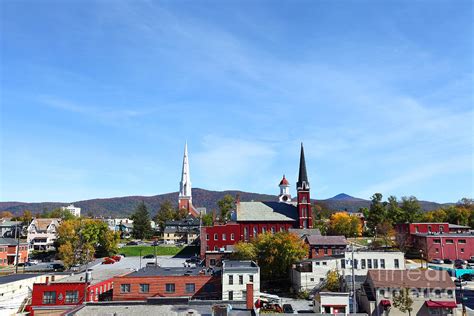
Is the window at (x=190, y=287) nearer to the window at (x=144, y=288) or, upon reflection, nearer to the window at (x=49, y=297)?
the window at (x=144, y=288)

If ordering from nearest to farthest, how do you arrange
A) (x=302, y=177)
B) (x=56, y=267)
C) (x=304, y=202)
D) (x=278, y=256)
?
(x=278, y=256) → (x=56, y=267) → (x=304, y=202) → (x=302, y=177)

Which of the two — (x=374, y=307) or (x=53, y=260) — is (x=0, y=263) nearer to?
(x=53, y=260)

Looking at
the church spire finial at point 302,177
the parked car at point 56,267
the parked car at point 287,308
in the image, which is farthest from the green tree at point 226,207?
the parked car at point 287,308

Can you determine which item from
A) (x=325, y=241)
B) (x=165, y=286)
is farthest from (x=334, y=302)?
(x=325, y=241)

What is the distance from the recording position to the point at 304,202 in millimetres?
99250

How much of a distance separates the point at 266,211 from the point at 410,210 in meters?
41.6

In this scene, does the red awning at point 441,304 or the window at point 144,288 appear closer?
the red awning at point 441,304

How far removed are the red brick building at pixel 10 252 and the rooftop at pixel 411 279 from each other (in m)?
86.6

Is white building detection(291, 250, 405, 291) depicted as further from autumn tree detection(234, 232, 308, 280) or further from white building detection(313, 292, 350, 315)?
white building detection(313, 292, 350, 315)

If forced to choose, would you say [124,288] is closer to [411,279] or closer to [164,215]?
[411,279]

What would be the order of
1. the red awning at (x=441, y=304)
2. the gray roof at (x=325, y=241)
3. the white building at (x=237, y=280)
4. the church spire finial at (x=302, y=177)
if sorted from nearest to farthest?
the red awning at (x=441, y=304) < the white building at (x=237, y=280) < the gray roof at (x=325, y=241) < the church spire finial at (x=302, y=177)

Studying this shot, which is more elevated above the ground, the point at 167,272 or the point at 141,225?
the point at 141,225

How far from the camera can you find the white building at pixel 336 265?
55281 mm

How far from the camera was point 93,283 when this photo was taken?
47.7 meters
